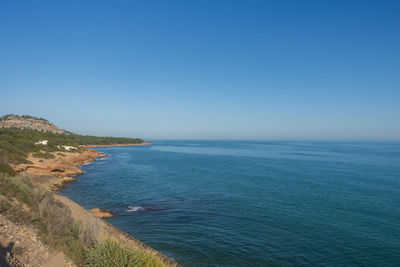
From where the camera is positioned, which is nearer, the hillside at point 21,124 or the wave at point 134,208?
the wave at point 134,208

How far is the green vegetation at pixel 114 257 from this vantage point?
9547mm

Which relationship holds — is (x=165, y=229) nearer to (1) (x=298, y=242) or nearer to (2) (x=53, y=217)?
(2) (x=53, y=217)

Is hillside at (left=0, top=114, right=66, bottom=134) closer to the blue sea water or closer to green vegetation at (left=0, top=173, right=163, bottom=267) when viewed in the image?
the blue sea water

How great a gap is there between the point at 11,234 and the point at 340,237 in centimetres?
2394

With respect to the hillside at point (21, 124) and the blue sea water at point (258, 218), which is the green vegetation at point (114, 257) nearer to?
the blue sea water at point (258, 218)

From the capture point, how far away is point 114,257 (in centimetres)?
986

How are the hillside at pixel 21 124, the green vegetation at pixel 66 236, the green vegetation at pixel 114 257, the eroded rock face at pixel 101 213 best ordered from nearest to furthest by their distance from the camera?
the green vegetation at pixel 114 257, the green vegetation at pixel 66 236, the eroded rock face at pixel 101 213, the hillside at pixel 21 124

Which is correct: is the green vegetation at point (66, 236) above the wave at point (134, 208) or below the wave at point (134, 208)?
above

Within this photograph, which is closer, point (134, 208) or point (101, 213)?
point (101, 213)

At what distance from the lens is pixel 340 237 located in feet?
65.3

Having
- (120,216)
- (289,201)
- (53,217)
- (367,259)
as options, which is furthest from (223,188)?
(53,217)

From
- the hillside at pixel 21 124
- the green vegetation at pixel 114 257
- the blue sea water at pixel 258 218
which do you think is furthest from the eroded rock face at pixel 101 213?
the hillside at pixel 21 124

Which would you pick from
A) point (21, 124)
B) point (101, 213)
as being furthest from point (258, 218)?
point (21, 124)

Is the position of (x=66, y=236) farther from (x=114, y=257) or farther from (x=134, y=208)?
(x=134, y=208)
